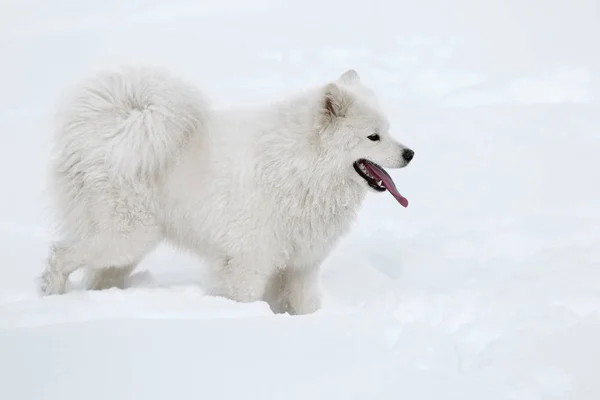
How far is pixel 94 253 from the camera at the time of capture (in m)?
4.85

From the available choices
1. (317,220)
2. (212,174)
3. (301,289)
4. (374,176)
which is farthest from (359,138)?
(301,289)

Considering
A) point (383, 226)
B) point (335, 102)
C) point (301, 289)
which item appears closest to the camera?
point (335, 102)

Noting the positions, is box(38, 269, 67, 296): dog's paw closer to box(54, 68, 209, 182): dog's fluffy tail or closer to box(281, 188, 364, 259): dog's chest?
box(54, 68, 209, 182): dog's fluffy tail

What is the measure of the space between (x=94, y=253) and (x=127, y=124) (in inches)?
34.9

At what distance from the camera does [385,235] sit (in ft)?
22.3

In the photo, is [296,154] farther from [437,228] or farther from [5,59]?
[5,59]

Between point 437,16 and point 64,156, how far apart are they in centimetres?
943

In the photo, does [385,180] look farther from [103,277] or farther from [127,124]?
[103,277]

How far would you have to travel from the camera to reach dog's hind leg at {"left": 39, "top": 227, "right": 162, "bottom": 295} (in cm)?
482

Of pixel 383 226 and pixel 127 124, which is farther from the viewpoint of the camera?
pixel 383 226

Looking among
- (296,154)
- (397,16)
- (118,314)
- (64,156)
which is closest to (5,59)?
(397,16)

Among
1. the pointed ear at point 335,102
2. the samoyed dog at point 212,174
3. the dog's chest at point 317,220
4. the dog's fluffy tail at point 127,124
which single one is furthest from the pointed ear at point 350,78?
the dog's fluffy tail at point 127,124

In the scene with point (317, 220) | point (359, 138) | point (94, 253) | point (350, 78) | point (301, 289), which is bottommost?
point (301, 289)

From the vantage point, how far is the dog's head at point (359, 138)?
185 inches
